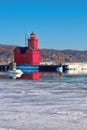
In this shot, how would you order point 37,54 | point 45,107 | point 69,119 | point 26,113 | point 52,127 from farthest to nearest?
1. point 37,54
2. point 45,107
3. point 26,113
4. point 69,119
5. point 52,127

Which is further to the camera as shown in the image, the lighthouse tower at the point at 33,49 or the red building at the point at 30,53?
the red building at the point at 30,53

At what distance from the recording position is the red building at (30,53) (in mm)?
105219

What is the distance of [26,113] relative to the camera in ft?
41.5

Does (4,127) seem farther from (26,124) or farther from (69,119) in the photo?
(69,119)

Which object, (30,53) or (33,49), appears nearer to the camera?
(30,53)

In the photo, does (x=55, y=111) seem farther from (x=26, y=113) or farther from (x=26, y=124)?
(x=26, y=124)

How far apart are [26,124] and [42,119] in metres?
1.00

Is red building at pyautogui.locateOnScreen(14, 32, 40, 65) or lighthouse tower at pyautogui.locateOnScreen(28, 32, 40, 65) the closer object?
lighthouse tower at pyautogui.locateOnScreen(28, 32, 40, 65)

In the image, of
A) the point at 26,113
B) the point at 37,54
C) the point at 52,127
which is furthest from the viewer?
the point at 37,54

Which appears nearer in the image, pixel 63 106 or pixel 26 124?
pixel 26 124

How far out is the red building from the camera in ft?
345

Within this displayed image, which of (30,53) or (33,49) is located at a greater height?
(33,49)

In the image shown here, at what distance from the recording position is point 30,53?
105 m

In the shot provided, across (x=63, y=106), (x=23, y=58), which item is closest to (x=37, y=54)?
(x=23, y=58)
